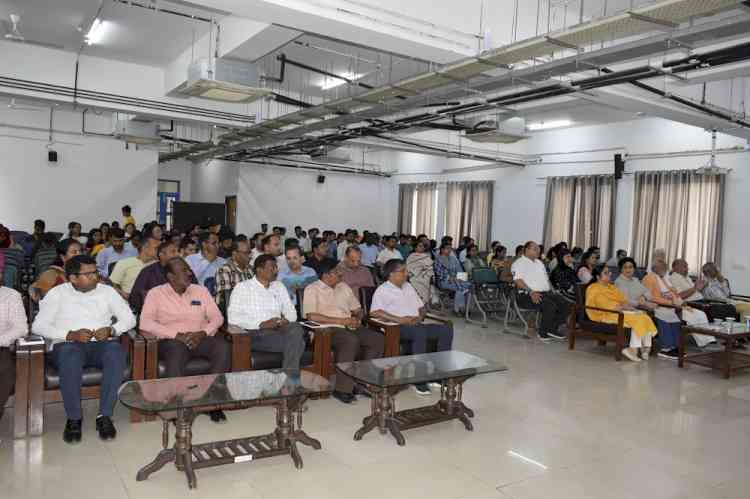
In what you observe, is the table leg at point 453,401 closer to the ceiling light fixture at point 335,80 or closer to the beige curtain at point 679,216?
the ceiling light fixture at point 335,80

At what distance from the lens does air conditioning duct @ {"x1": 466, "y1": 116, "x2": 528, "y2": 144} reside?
27.6ft

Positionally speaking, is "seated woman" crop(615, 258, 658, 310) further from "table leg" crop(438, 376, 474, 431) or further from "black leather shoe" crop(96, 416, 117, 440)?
"black leather shoe" crop(96, 416, 117, 440)

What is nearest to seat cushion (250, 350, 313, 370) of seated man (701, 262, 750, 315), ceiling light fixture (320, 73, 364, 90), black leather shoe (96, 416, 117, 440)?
black leather shoe (96, 416, 117, 440)

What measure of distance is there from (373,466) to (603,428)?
197 centimetres

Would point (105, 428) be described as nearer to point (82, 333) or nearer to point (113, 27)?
point (82, 333)

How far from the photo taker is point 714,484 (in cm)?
359

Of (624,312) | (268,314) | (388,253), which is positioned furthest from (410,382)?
(388,253)

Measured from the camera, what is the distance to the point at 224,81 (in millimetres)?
6047

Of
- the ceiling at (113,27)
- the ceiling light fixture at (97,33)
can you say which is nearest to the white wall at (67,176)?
the ceiling at (113,27)

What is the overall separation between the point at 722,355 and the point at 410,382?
15.6 feet

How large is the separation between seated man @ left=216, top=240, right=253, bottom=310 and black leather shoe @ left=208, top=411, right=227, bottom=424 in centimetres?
104

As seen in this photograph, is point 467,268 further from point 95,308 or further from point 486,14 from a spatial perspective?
point 95,308

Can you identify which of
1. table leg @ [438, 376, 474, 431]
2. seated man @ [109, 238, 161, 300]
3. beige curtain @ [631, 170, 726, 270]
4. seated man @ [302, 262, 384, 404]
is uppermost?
beige curtain @ [631, 170, 726, 270]

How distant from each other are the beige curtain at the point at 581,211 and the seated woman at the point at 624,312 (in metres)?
5.28
